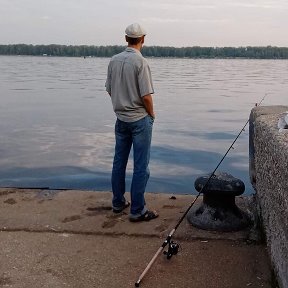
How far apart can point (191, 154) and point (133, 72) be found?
7644 mm

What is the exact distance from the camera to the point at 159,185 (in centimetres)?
977

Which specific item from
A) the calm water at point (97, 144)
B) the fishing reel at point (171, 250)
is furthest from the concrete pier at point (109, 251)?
the calm water at point (97, 144)

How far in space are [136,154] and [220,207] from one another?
3.40 ft

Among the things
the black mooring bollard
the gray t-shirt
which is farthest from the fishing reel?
the gray t-shirt

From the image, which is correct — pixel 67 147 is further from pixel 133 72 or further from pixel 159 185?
pixel 133 72

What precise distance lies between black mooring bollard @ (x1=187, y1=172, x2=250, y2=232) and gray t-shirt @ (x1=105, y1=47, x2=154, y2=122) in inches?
39.6

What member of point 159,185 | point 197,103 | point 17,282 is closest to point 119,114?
point 17,282

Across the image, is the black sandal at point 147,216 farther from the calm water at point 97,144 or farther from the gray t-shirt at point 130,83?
the calm water at point 97,144

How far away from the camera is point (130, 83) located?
5191 millimetres

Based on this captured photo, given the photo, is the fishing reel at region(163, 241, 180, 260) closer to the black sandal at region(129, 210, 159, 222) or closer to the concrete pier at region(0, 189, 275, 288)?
the concrete pier at region(0, 189, 275, 288)

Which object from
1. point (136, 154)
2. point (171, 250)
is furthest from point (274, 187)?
point (136, 154)

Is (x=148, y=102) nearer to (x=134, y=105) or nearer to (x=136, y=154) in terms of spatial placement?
(x=134, y=105)

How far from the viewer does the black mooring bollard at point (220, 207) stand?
5.27 meters

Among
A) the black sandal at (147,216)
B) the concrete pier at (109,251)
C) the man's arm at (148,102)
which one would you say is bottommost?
the concrete pier at (109,251)
